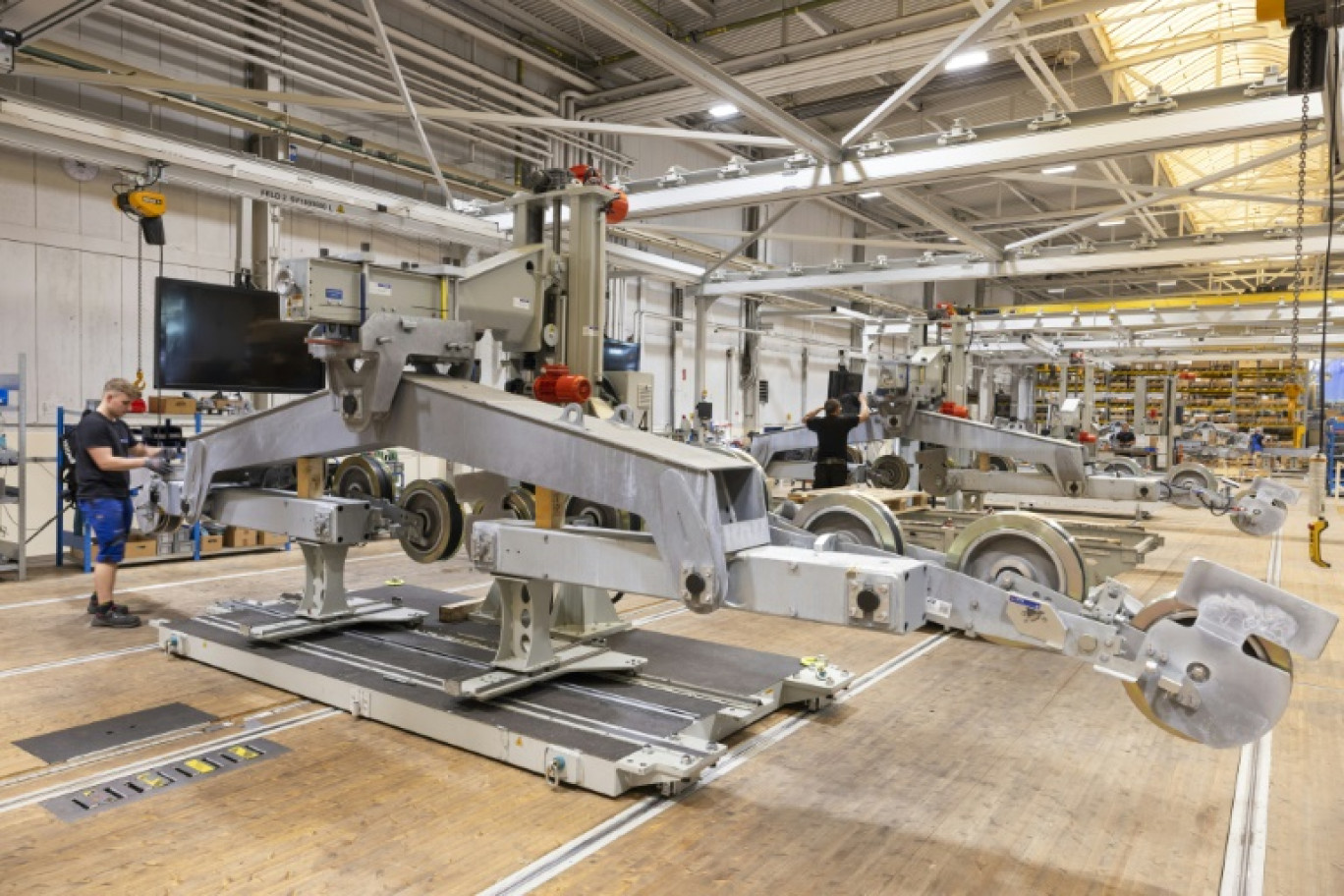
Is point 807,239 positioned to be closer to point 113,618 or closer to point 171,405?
point 171,405

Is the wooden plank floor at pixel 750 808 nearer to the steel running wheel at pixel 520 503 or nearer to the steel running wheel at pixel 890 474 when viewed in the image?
the steel running wheel at pixel 520 503

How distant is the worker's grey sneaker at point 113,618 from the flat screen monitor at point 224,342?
2.33m

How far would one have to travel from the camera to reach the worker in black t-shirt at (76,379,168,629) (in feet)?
17.0

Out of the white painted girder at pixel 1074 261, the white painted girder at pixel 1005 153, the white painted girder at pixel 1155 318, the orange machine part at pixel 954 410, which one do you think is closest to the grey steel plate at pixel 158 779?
the white painted girder at pixel 1005 153

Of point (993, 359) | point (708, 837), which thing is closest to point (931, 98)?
point (993, 359)

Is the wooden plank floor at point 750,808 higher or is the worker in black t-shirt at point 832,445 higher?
the worker in black t-shirt at point 832,445

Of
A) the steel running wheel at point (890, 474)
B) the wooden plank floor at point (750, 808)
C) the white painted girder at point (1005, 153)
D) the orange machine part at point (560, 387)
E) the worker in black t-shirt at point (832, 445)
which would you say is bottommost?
the wooden plank floor at point (750, 808)

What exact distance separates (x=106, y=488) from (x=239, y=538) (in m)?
2.68

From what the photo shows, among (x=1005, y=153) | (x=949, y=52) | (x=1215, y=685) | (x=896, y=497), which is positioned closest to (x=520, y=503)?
(x=1215, y=685)

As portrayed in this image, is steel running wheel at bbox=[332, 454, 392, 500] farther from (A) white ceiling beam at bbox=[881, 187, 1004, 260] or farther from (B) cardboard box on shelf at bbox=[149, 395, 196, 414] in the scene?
(A) white ceiling beam at bbox=[881, 187, 1004, 260]

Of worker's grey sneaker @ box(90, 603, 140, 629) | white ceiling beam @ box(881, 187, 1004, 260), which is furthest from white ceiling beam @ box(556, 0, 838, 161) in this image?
worker's grey sneaker @ box(90, 603, 140, 629)

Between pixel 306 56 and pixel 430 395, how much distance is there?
6.22 metres

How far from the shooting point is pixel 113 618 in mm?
5168

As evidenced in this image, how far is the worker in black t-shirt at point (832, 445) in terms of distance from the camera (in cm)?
787
